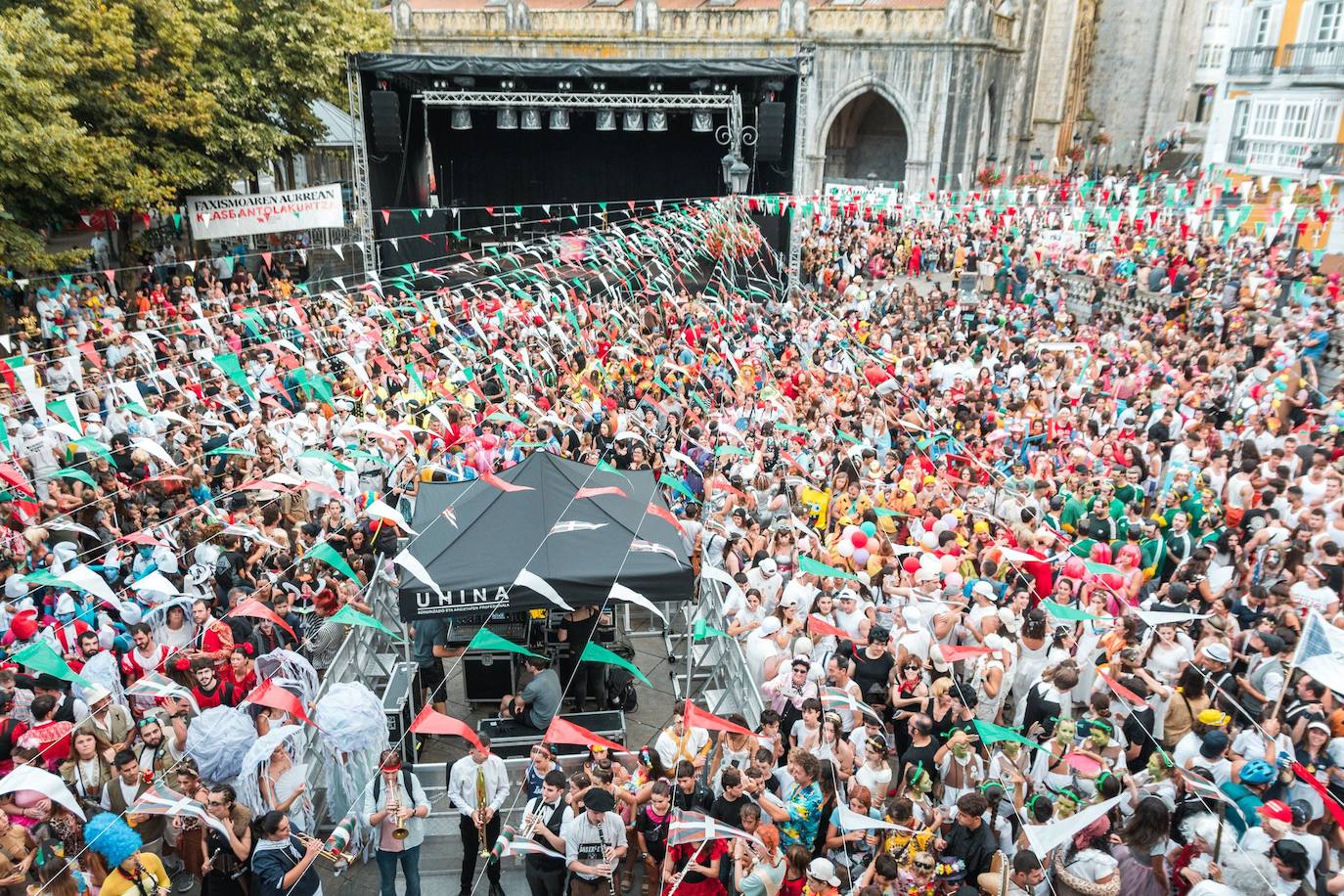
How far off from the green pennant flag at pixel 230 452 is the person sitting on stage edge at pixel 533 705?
183 inches

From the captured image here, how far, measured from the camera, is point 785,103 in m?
21.8

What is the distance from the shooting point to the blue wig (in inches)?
211

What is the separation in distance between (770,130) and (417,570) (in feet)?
53.5

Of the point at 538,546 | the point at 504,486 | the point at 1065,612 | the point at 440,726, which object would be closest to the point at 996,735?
the point at 1065,612

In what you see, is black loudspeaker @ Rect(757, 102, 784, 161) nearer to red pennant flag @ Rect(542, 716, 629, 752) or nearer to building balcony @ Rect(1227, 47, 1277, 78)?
red pennant flag @ Rect(542, 716, 629, 752)

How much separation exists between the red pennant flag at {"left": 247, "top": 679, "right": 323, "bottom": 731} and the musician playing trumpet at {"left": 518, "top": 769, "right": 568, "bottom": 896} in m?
1.59

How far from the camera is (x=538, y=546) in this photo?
776 cm

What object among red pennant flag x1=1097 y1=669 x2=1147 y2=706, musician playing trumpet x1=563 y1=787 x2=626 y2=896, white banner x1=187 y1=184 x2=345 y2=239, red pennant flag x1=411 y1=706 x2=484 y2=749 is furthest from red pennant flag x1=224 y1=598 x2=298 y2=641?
white banner x1=187 y1=184 x2=345 y2=239

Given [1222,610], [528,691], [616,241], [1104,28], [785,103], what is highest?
[1104,28]

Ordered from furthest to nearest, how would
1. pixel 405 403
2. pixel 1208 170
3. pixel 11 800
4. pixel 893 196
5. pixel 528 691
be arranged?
1. pixel 1208 170
2. pixel 893 196
3. pixel 405 403
4. pixel 528 691
5. pixel 11 800

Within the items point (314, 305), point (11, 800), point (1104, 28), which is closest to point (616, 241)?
point (314, 305)

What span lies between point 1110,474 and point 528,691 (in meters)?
7.15

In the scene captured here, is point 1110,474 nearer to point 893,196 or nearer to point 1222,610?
point 1222,610

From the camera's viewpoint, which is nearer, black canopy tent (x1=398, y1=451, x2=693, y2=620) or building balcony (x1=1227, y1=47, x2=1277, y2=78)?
black canopy tent (x1=398, y1=451, x2=693, y2=620)
